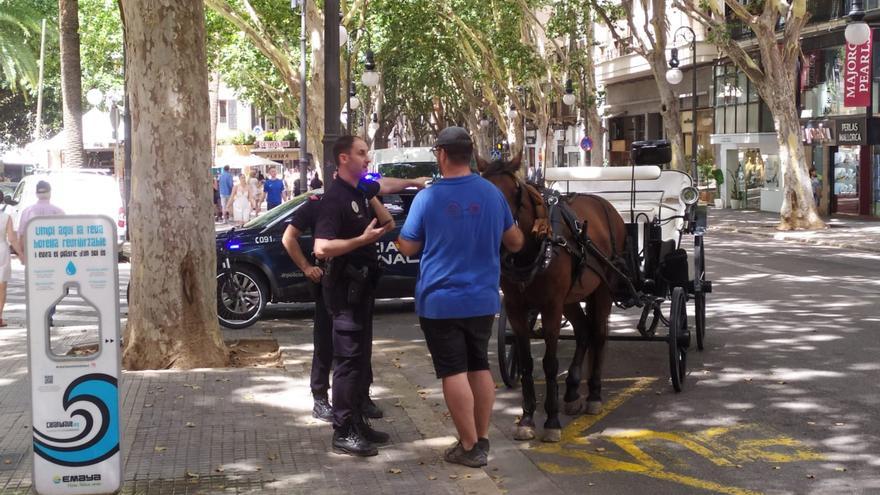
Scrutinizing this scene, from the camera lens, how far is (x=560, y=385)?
369 inches

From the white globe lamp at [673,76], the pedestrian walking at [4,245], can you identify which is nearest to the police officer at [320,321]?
the pedestrian walking at [4,245]

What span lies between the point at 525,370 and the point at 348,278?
1.28 meters

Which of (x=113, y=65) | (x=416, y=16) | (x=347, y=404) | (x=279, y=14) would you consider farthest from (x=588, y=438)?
(x=113, y=65)

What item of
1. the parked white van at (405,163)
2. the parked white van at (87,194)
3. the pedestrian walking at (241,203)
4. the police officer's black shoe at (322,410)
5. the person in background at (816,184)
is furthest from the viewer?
the person in background at (816,184)

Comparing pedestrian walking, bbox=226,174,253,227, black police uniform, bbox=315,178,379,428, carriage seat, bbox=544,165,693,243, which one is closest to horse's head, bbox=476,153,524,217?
black police uniform, bbox=315,178,379,428

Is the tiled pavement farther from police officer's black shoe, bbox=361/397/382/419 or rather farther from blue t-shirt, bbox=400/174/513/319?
blue t-shirt, bbox=400/174/513/319

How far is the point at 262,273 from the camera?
13.8 metres

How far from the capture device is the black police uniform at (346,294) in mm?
6754

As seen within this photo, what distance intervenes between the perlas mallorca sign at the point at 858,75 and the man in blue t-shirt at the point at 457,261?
29.9 m

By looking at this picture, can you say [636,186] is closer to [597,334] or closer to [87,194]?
[597,334]

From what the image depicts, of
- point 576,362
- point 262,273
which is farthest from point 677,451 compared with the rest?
point 262,273

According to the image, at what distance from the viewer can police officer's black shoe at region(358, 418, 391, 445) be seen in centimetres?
698

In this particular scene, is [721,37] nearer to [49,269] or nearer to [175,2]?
[175,2]

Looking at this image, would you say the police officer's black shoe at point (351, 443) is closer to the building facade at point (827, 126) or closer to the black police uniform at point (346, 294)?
the black police uniform at point (346, 294)
